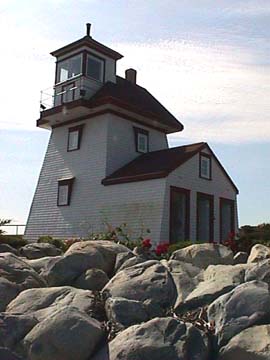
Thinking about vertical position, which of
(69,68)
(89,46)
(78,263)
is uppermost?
(89,46)

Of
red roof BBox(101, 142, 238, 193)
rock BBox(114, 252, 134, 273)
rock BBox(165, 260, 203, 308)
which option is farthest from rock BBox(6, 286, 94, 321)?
red roof BBox(101, 142, 238, 193)

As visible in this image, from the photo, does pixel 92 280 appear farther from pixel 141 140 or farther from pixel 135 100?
pixel 135 100

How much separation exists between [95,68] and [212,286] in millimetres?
21056

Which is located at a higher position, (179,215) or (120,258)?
(179,215)

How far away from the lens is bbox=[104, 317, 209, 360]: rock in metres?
5.45

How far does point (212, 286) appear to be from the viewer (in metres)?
7.05

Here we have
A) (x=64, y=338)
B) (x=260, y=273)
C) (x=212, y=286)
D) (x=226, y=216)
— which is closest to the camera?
(x=64, y=338)

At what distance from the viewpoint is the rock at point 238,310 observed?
583 centimetres

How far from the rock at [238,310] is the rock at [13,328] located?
7.67ft

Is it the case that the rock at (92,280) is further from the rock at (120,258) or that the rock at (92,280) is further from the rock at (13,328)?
the rock at (13,328)

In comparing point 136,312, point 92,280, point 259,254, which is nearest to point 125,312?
point 136,312

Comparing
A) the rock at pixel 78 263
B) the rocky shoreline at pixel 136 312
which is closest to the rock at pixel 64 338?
the rocky shoreline at pixel 136 312

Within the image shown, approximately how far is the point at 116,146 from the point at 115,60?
5499mm

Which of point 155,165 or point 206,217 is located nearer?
point 155,165
